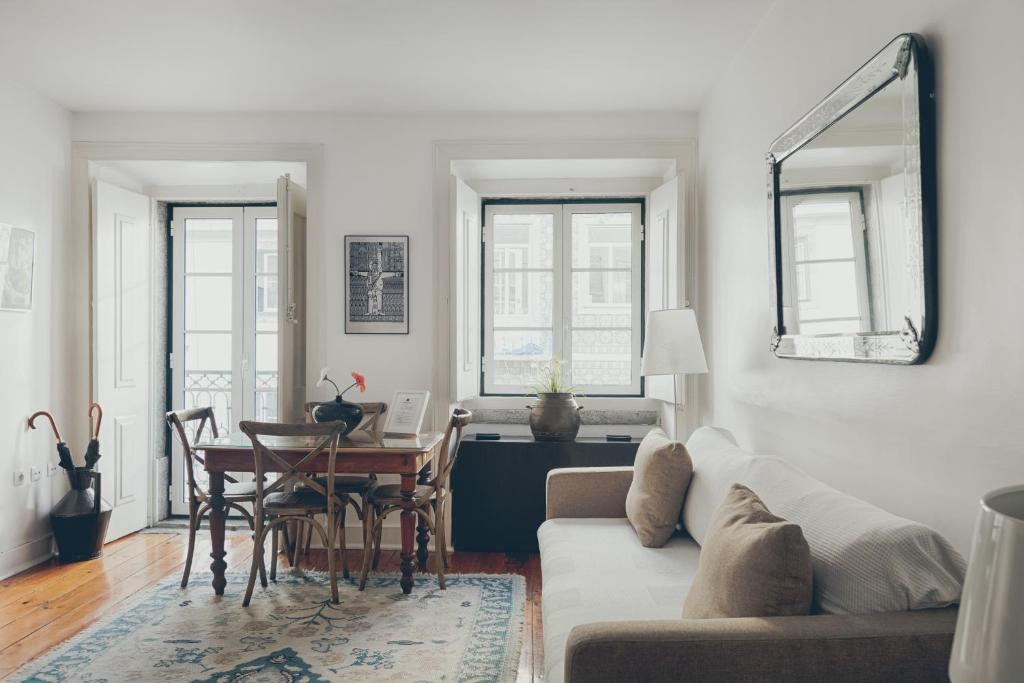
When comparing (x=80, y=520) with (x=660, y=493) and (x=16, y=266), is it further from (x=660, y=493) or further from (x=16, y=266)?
(x=660, y=493)

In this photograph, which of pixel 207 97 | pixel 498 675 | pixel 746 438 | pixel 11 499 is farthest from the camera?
pixel 207 97

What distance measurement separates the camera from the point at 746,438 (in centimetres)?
347

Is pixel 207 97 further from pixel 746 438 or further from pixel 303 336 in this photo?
pixel 746 438

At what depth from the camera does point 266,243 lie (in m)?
5.37

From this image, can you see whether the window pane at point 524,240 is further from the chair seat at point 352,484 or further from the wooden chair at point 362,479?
the chair seat at point 352,484

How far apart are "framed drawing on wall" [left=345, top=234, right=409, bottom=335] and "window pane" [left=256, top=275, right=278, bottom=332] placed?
3.43ft

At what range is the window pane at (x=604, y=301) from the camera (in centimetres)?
520

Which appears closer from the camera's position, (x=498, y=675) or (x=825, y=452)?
(x=825, y=452)

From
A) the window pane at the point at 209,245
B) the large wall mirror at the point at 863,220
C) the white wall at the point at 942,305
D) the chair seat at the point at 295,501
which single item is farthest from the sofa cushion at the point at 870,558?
the window pane at the point at 209,245

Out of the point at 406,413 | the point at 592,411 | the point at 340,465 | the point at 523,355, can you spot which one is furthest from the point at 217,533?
the point at 592,411

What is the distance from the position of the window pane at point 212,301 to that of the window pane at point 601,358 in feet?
8.23

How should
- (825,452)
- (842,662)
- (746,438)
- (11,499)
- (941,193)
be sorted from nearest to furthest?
(842,662)
(941,193)
(825,452)
(746,438)
(11,499)

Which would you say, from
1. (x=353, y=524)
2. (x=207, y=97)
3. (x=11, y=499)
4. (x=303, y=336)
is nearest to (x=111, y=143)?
(x=207, y=97)

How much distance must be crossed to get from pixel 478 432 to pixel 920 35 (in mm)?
3599
